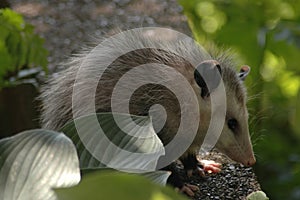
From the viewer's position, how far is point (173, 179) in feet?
3.78

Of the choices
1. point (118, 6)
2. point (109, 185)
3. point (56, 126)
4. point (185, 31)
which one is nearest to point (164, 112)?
point (56, 126)

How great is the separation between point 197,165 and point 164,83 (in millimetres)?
Result: 165

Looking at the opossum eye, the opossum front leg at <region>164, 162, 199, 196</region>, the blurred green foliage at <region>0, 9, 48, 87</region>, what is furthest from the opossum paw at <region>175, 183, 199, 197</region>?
the blurred green foliage at <region>0, 9, 48, 87</region>

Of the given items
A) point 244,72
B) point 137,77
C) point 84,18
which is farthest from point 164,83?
point 84,18

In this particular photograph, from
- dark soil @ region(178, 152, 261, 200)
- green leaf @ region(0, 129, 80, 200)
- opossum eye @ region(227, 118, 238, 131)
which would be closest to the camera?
green leaf @ region(0, 129, 80, 200)

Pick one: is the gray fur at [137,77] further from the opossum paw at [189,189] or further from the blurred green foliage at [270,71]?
the opossum paw at [189,189]

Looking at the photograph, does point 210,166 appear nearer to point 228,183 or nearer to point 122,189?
point 228,183

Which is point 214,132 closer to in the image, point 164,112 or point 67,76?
point 164,112

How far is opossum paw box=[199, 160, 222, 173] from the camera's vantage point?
113 centimetres

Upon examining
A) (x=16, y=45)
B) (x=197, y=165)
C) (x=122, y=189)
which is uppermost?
(x=122, y=189)

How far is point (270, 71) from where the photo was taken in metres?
1.24

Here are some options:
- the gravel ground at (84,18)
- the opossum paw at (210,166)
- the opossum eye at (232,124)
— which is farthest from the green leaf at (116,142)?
the gravel ground at (84,18)

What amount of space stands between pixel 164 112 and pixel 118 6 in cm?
60

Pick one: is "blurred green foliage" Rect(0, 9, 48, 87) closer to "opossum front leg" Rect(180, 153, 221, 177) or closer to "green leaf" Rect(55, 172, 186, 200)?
"opossum front leg" Rect(180, 153, 221, 177)
